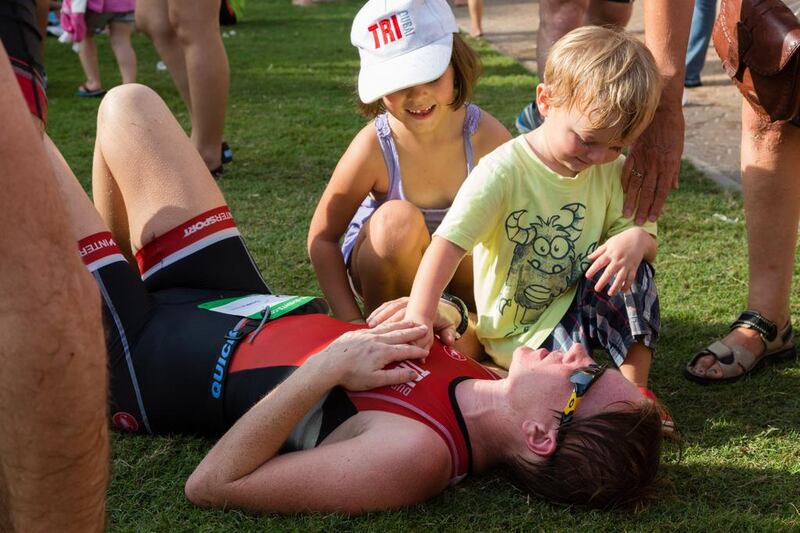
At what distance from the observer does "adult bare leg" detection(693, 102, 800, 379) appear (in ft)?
10.1

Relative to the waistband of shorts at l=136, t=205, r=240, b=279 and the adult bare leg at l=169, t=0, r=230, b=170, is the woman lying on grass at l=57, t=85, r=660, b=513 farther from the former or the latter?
the adult bare leg at l=169, t=0, r=230, b=170

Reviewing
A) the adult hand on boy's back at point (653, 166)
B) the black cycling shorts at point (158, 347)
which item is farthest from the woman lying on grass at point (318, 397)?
the adult hand on boy's back at point (653, 166)

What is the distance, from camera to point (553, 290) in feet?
9.24

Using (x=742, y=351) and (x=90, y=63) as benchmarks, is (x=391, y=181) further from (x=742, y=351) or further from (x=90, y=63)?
(x=90, y=63)

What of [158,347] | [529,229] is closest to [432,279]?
[529,229]

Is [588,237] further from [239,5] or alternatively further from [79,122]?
[79,122]

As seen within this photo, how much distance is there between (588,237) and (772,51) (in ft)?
2.44

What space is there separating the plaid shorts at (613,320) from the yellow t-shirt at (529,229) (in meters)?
0.04

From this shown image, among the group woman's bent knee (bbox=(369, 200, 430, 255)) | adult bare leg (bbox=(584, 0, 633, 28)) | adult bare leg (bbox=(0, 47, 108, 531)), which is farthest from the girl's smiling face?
adult bare leg (bbox=(584, 0, 633, 28))

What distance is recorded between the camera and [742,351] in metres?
3.03

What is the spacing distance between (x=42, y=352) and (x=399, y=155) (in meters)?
1.95

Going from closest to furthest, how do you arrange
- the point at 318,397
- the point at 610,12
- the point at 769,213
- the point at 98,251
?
the point at 318,397 → the point at 98,251 → the point at 769,213 → the point at 610,12

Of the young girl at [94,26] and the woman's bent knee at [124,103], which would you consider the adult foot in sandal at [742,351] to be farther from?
the young girl at [94,26]

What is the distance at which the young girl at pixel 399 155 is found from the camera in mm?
2996
